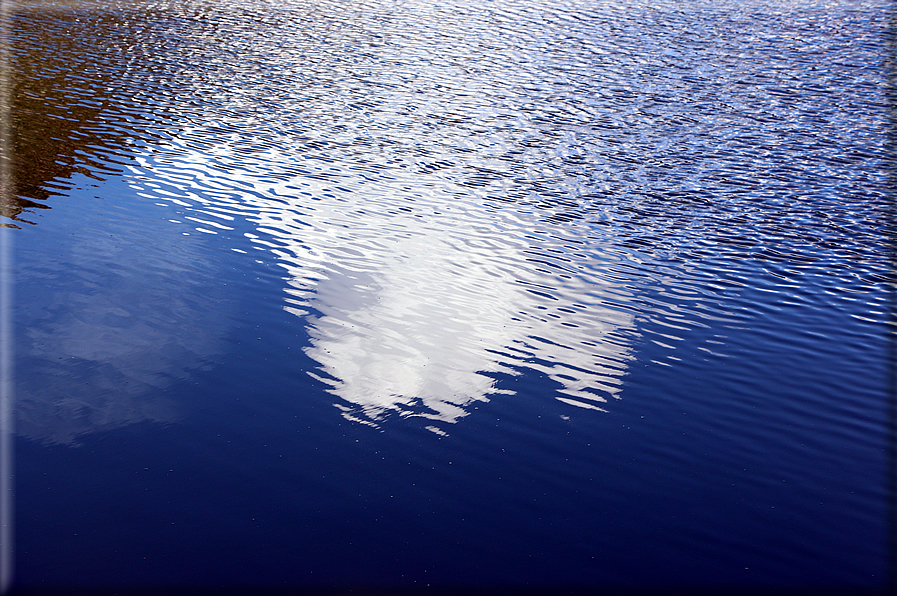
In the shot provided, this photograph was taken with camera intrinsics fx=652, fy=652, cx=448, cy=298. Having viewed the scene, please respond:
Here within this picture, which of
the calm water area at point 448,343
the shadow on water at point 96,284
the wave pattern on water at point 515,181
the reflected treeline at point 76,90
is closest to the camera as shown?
the calm water area at point 448,343

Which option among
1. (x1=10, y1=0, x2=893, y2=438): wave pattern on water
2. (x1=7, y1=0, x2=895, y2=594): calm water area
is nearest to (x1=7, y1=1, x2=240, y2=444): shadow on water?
(x1=7, y1=0, x2=895, y2=594): calm water area

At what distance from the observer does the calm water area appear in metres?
6.53

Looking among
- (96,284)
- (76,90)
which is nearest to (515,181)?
(96,284)

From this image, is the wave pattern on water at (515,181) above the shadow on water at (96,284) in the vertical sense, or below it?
above

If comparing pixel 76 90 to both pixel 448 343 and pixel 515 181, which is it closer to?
pixel 515 181

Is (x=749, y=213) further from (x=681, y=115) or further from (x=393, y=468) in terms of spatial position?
(x=393, y=468)

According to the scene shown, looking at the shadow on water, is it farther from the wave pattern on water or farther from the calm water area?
the wave pattern on water

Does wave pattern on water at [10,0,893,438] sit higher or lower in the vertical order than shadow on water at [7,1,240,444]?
higher

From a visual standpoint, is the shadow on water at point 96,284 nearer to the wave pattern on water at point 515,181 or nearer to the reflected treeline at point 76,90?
the reflected treeline at point 76,90

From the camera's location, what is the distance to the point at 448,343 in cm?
996

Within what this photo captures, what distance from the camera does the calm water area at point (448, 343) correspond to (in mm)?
6527

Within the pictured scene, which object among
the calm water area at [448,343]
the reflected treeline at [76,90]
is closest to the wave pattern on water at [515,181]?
the calm water area at [448,343]

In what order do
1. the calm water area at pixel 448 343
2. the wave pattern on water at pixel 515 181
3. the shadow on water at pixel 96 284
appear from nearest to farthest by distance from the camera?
the calm water area at pixel 448 343 → the shadow on water at pixel 96 284 → the wave pattern on water at pixel 515 181

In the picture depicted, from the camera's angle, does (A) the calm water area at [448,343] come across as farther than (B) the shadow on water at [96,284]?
No
